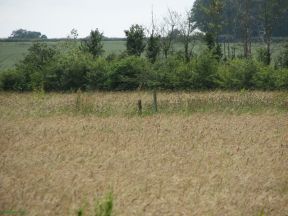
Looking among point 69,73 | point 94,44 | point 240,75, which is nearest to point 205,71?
point 240,75

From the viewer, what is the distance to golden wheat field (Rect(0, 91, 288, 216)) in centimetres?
668

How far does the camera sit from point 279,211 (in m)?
6.60

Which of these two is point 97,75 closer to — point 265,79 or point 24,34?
point 265,79

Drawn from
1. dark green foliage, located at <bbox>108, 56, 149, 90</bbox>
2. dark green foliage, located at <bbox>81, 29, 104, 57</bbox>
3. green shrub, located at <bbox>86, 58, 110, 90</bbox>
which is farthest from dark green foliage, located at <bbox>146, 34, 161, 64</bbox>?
green shrub, located at <bbox>86, 58, 110, 90</bbox>

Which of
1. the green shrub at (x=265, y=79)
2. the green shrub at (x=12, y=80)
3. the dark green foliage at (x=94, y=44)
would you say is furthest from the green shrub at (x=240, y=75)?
the dark green foliage at (x=94, y=44)

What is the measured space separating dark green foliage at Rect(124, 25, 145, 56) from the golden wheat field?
68.5 ft

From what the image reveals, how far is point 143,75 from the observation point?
82.9 feet

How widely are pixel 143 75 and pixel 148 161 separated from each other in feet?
53.8

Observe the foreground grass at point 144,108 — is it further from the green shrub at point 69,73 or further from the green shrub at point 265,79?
the green shrub at point 69,73

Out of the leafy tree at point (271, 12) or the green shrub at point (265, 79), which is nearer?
the green shrub at point (265, 79)

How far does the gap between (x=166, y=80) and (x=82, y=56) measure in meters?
7.04

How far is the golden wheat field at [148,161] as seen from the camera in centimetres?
668

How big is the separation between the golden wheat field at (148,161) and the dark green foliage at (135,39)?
20.9 metres

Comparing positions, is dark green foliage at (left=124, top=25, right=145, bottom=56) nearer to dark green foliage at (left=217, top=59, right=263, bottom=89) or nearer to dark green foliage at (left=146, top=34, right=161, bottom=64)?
dark green foliage at (left=146, top=34, right=161, bottom=64)
